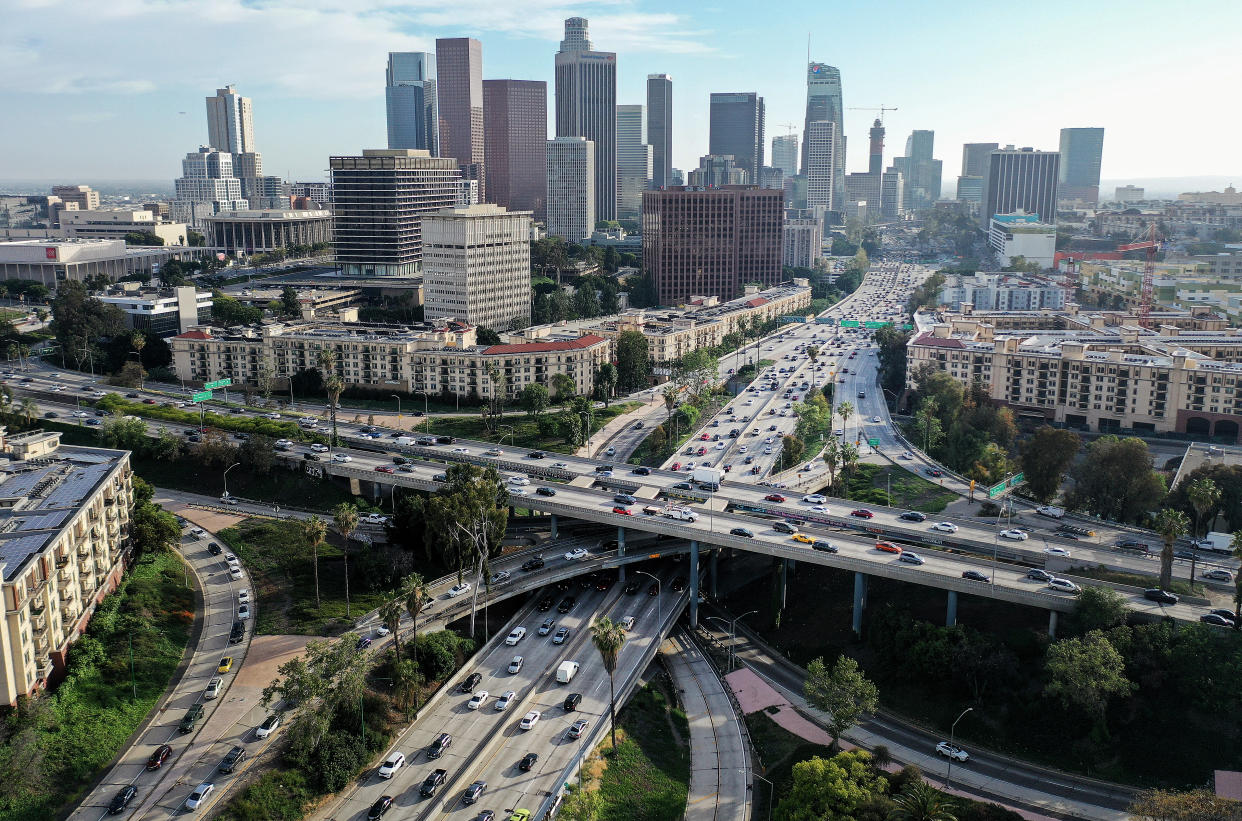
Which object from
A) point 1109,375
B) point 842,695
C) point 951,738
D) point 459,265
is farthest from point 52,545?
point 1109,375

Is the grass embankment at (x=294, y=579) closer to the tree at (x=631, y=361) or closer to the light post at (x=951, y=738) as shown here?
the light post at (x=951, y=738)

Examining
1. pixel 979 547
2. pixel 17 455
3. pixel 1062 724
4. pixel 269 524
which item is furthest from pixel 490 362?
pixel 1062 724

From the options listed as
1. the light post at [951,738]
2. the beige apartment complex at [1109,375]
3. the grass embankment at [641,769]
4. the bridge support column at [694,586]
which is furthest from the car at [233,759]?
the beige apartment complex at [1109,375]

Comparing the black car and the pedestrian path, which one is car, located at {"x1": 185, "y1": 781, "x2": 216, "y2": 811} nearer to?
the black car

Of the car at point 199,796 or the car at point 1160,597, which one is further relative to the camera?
the car at point 1160,597

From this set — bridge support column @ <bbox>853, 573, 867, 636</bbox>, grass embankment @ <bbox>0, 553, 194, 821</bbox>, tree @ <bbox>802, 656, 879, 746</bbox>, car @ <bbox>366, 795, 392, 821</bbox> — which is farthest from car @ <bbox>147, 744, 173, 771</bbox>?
bridge support column @ <bbox>853, 573, 867, 636</bbox>

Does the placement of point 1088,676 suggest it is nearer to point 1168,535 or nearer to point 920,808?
point 1168,535

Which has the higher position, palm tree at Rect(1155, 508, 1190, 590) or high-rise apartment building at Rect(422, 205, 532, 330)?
high-rise apartment building at Rect(422, 205, 532, 330)
